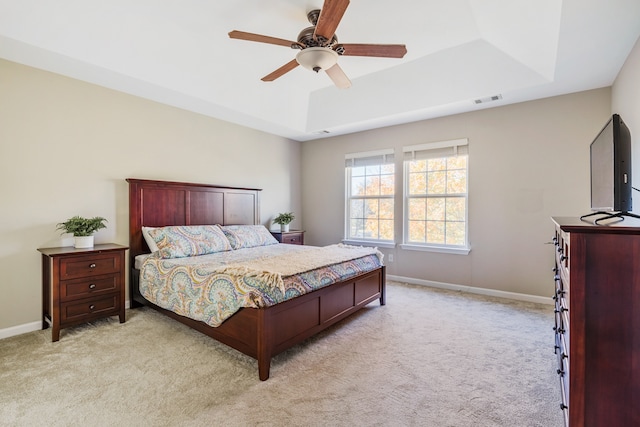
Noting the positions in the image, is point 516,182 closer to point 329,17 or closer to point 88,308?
point 329,17

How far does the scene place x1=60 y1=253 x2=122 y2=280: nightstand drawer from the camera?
2711 millimetres

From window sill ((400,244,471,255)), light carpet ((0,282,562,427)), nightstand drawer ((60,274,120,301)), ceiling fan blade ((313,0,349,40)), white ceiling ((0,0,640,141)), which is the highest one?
white ceiling ((0,0,640,141))

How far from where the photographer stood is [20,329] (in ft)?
9.37

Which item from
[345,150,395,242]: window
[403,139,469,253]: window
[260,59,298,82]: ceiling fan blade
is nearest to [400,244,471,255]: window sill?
[403,139,469,253]: window

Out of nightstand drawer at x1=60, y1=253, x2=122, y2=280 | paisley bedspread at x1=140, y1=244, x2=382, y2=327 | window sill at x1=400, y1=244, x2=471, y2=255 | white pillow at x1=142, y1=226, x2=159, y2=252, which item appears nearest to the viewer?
paisley bedspread at x1=140, y1=244, x2=382, y2=327

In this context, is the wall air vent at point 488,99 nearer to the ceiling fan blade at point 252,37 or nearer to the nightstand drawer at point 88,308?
the ceiling fan blade at point 252,37

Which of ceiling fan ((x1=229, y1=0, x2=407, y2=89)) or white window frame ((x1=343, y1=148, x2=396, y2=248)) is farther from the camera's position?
white window frame ((x1=343, y1=148, x2=396, y2=248))

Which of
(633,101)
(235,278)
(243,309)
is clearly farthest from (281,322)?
(633,101)

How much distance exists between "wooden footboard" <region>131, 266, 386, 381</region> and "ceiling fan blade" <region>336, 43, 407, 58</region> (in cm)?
202

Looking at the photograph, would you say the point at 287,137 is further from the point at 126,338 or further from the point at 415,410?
the point at 415,410

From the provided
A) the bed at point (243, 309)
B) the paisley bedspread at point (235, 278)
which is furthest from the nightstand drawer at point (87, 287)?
the bed at point (243, 309)

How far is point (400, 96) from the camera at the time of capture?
399 centimetres

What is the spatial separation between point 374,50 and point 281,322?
2.26m

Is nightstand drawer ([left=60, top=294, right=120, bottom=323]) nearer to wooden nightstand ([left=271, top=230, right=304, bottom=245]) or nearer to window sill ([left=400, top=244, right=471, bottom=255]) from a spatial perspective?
wooden nightstand ([left=271, top=230, right=304, bottom=245])
